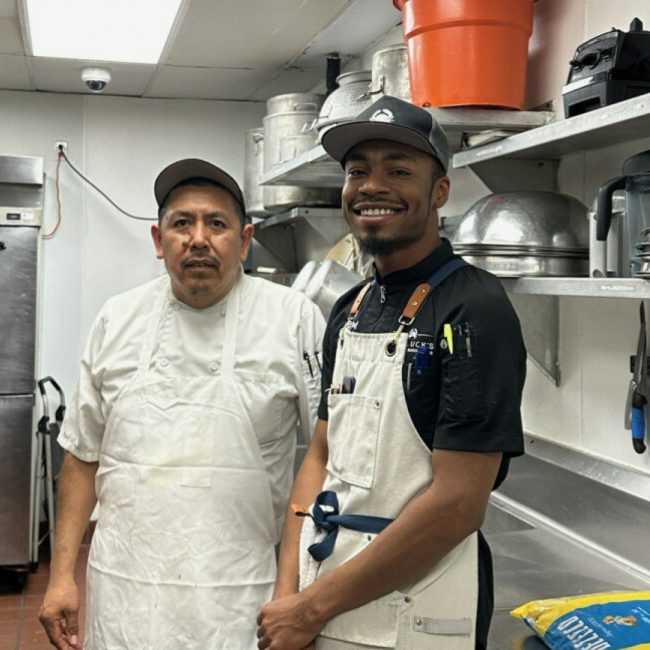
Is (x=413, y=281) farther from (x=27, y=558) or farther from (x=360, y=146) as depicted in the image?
(x=27, y=558)

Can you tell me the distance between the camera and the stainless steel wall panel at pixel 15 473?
446cm

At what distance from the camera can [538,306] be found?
249 centimetres

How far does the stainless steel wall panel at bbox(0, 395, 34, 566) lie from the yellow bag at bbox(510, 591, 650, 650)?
10.8 ft

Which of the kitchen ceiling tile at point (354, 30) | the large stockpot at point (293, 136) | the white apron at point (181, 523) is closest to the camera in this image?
the white apron at point (181, 523)

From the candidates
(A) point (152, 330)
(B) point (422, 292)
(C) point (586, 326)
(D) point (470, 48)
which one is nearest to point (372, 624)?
(B) point (422, 292)

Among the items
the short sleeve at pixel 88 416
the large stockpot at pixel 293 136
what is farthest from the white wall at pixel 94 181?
the short sleeve at pixel 88 416

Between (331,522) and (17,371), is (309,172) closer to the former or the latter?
(17,371)

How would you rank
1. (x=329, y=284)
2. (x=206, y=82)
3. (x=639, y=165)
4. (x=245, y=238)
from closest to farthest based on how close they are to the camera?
(x=639, y=165) < (x=245, y=238) < (x=329, y=284) < (x=206, y=82)

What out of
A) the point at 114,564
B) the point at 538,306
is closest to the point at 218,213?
the point at 114,564

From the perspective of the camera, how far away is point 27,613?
416 centimetres

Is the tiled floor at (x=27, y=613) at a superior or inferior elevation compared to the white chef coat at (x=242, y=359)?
inferior

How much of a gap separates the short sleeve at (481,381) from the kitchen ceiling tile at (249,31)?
7.39 feet

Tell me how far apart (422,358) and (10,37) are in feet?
10.3

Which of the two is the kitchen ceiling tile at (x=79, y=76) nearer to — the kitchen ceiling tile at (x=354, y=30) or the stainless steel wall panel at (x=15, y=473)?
the kitchen ceiling tile at (x=354, y=30)
